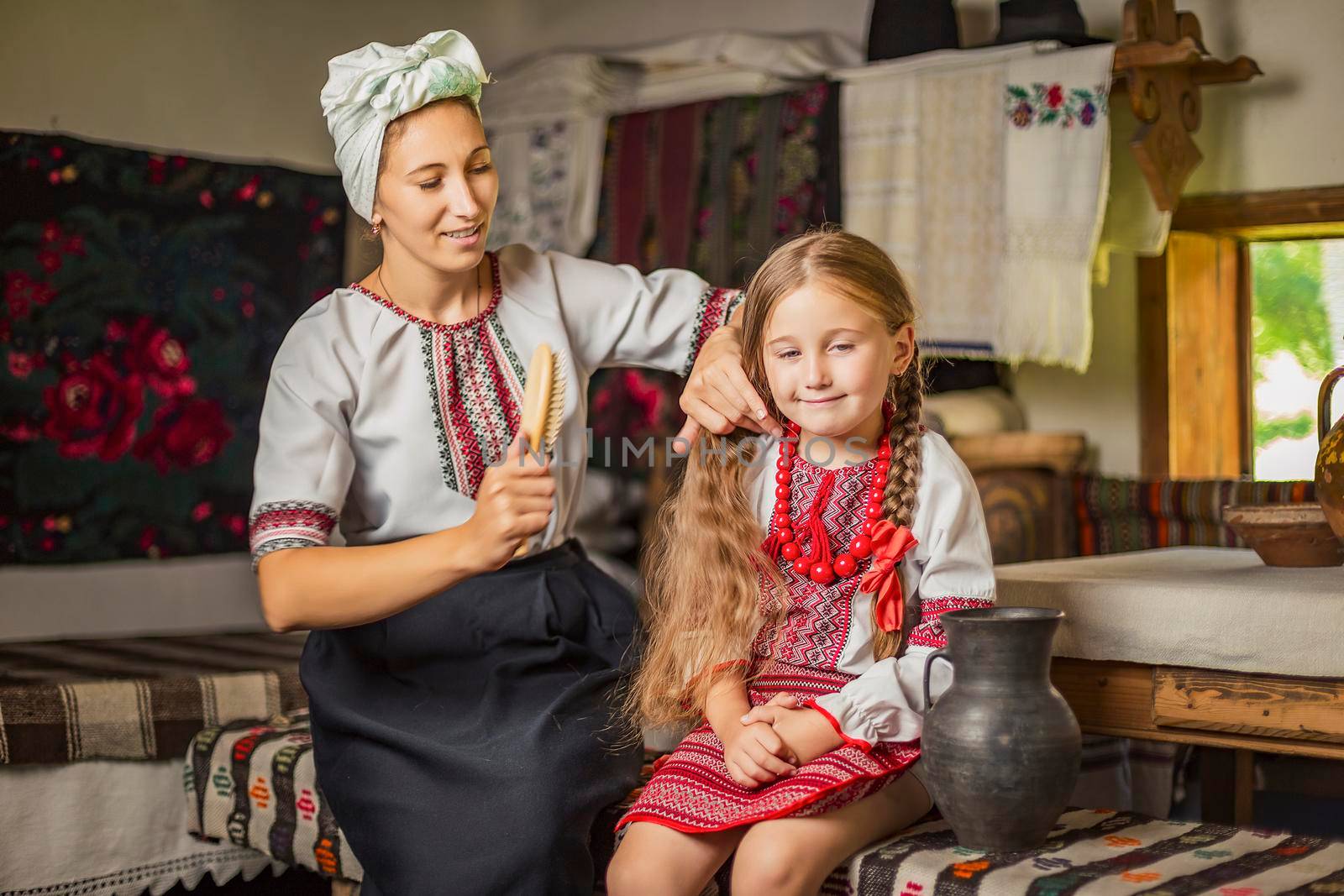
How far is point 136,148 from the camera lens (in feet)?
12.1

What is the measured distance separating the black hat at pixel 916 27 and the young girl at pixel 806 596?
1904 millimetres

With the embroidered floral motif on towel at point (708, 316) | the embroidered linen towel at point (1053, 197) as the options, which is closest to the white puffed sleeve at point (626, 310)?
the embroidered floral motif on towel at point (708, 316)

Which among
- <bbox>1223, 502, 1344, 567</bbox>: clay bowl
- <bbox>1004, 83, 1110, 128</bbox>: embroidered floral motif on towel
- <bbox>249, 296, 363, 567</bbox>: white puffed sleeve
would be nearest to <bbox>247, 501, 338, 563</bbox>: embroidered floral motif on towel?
<bbox>249, 296, 363, 567</bbox>: white puffed sleeve

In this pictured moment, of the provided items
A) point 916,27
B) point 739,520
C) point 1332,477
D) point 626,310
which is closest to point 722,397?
point 739,520

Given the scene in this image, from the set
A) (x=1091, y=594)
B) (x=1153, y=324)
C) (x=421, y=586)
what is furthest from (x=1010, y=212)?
(x=421, y=586)

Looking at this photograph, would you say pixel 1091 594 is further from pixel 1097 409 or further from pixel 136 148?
pixel 136 148

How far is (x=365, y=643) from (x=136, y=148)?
2.25 m

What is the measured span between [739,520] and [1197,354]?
2.24 meters

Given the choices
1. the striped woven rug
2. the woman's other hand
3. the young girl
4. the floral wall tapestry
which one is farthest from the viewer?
the floral wall tapestry

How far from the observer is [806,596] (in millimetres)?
1853

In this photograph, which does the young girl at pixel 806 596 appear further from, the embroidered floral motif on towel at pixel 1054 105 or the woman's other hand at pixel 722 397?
the embroidered floral motif on towel at pixel 1054 105

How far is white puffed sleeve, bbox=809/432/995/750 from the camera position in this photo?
1714 millimetres

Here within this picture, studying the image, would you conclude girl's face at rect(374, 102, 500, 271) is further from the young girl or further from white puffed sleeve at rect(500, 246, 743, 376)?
the young girl

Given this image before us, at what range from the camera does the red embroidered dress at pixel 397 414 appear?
1.83 meters
